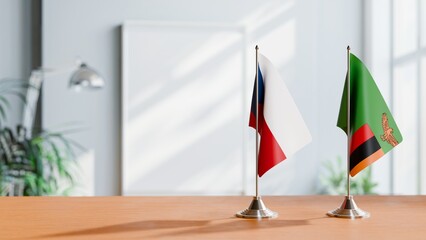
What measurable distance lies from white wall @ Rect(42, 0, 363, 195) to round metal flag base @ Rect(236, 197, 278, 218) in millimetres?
4269

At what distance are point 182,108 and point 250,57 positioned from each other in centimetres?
75

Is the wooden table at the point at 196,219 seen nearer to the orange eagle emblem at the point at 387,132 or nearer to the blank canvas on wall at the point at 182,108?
the orange eagle emblem at the point at 387,132

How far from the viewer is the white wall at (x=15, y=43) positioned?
17.1ft

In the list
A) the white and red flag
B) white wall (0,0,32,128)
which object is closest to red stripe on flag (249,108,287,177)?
the white and red flag

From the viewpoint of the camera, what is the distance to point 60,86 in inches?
221

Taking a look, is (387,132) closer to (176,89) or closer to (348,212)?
(348,212)

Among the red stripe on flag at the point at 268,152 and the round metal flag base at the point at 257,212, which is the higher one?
the red stripe on flag at the point at 268,152

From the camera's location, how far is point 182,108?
5648 mm

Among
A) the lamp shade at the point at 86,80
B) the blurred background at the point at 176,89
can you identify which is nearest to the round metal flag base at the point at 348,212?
the lamp shade at the point at 86,80

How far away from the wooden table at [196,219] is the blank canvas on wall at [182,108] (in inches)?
152

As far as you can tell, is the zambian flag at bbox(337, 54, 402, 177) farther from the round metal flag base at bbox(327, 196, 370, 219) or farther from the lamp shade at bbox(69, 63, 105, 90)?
the lamp shade at bbox(69, 63, 105, 90)

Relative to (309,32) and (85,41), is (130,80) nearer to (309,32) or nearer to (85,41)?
(85,41)

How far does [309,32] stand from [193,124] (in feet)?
4.36

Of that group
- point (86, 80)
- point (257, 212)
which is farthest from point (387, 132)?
point (86, 80)
